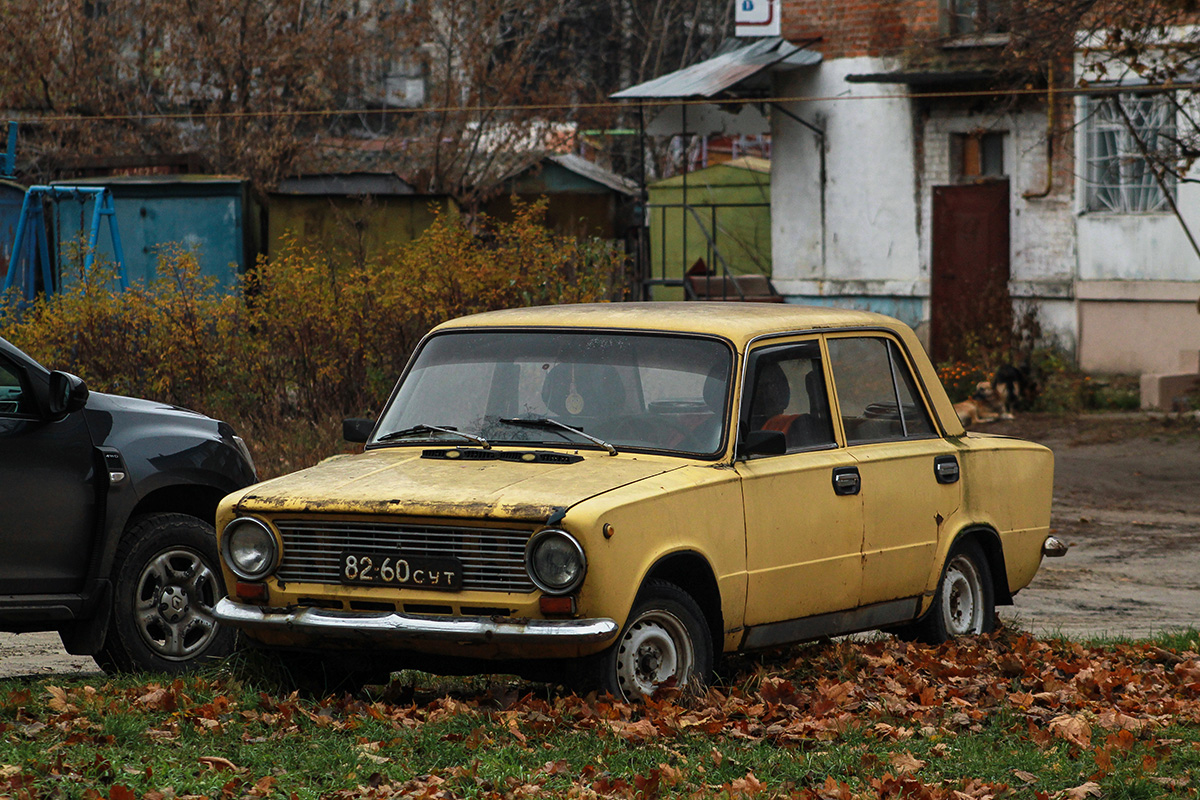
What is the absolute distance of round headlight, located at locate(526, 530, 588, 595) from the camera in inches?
227

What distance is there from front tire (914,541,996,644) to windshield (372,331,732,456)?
67.3 inches

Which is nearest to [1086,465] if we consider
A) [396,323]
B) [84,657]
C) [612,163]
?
[396,323]

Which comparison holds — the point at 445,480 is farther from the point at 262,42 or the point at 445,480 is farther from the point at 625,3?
the point at 625,3

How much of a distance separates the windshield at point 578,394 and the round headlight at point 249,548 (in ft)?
2.98

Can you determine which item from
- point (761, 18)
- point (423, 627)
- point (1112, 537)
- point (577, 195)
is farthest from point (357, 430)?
point (577, 195)

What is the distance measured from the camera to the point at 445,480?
20.5 feet

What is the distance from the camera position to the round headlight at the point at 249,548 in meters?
6.20

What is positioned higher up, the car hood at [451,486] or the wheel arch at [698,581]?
the car hood at [451,486]

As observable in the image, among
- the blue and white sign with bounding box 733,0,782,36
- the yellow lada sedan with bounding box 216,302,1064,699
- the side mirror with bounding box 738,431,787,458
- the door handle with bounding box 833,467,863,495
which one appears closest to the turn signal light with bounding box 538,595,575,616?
the yellow lada sedan with bounding box 216,302,1064,699

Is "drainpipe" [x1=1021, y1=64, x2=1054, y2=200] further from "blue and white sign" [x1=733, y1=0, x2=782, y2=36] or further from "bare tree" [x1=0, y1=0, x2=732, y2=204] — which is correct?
"bare tree" [x1=0, y1=0, x2=732, y2=204]

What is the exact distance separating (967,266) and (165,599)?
17.3 metres

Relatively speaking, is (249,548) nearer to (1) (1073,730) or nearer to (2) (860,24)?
(1) (1073,730)

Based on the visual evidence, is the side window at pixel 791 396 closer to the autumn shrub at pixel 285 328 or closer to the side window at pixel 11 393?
the side window at pixel 11 393

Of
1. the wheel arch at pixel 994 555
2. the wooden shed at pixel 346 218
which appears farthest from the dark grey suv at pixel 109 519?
the wooden shed at pixel 346 218
